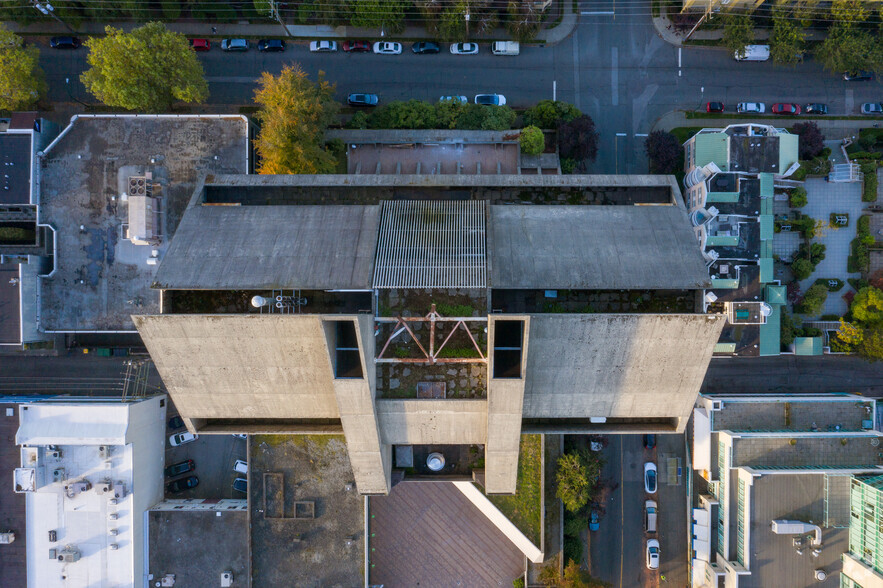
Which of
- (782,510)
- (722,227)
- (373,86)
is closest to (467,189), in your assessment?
(373,86)

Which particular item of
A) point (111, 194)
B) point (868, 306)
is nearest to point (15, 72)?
point (111, 194)

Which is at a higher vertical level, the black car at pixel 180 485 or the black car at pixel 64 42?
the black car at pixel 64 42

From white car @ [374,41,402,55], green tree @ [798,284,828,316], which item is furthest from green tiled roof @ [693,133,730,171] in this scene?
white car @ [374,41,402,55]

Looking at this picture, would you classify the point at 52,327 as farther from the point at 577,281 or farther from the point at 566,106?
the point at 566,106

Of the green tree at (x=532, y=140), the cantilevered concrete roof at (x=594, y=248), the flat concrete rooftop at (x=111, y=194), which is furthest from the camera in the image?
the green tree at (x=532, y=140)

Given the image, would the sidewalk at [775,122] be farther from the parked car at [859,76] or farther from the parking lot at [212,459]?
the parking lot at [212,459]

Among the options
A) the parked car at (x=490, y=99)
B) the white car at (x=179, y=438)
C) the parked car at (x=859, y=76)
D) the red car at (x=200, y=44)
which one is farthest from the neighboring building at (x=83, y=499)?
the parked car at (x=859, y=76)
